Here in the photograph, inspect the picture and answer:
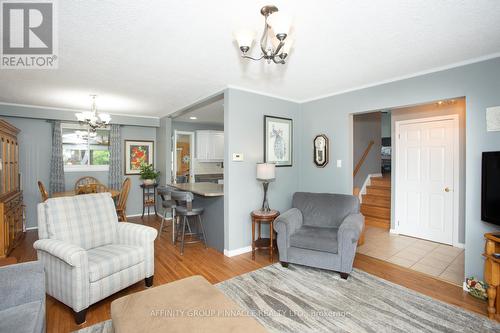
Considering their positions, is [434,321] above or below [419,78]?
below

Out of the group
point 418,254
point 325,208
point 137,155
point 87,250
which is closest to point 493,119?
point 325,208

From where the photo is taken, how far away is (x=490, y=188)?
2.30 meters

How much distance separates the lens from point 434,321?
2.06m

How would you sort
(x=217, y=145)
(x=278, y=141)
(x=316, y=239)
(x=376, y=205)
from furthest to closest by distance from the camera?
1. (x=217, y=145)
2. (x=376, y=205)
3. (x=278, y=141)
4. (x=316, y=239)

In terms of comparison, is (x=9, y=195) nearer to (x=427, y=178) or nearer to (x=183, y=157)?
(x=183, y=157)

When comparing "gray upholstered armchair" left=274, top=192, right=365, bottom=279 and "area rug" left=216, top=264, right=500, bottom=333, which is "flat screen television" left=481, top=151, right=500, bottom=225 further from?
"gray upholstered armchair" left=274, top=192, right=365, bottom=279

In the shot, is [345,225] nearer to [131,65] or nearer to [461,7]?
[461,7]

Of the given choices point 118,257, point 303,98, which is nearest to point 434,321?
point 118,257

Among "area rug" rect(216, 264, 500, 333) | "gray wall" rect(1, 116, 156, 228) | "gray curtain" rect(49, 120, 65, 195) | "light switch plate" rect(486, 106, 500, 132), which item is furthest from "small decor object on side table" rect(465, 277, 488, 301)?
"gray wall" rect(1, 116, 156, 228)

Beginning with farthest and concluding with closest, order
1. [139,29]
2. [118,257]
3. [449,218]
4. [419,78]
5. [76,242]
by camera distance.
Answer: [449,218] < [419,78] < [76,242] < [118,257] < [139,29]

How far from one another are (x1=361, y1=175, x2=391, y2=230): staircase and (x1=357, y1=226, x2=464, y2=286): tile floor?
0.52 metres

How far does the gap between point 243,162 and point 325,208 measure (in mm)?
1354

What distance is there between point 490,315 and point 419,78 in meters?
2.49

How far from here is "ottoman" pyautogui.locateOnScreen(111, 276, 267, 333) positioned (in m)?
1.37
